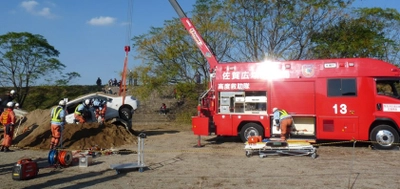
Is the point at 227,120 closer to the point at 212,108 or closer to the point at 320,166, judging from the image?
the point at 212,108

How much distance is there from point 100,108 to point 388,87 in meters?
12.1

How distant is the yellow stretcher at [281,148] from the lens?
38.7 feet

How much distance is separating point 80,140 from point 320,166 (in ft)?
29.1

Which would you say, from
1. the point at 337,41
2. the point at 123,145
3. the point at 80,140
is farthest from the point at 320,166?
the point at 337,41

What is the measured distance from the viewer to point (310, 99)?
46.0 feet

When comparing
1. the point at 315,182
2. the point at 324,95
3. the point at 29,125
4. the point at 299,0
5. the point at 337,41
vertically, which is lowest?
the point at 315,182

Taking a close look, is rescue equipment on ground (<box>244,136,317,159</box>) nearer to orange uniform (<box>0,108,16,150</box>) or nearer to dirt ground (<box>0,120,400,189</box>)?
dirt ground (<box>0,120,400,189</box>)

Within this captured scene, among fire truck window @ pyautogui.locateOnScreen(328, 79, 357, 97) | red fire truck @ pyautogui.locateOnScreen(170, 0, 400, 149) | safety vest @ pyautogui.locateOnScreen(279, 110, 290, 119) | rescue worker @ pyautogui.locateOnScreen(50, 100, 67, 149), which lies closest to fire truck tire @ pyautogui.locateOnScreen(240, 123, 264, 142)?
red fire truck @ pyautogui.locateOnScreen(170, 0, 400, 149)

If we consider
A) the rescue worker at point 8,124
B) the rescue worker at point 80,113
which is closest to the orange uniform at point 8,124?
the rescue worker at point 8,124

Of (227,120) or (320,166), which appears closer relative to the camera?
(320,166)

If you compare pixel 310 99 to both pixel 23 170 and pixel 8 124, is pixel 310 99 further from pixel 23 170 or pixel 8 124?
pixel 8 124

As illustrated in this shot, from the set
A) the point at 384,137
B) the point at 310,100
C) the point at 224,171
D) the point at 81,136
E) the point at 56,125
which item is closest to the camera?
the point at 224,171

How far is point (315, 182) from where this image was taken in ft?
27.9

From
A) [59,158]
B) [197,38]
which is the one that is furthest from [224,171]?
[197,38]
